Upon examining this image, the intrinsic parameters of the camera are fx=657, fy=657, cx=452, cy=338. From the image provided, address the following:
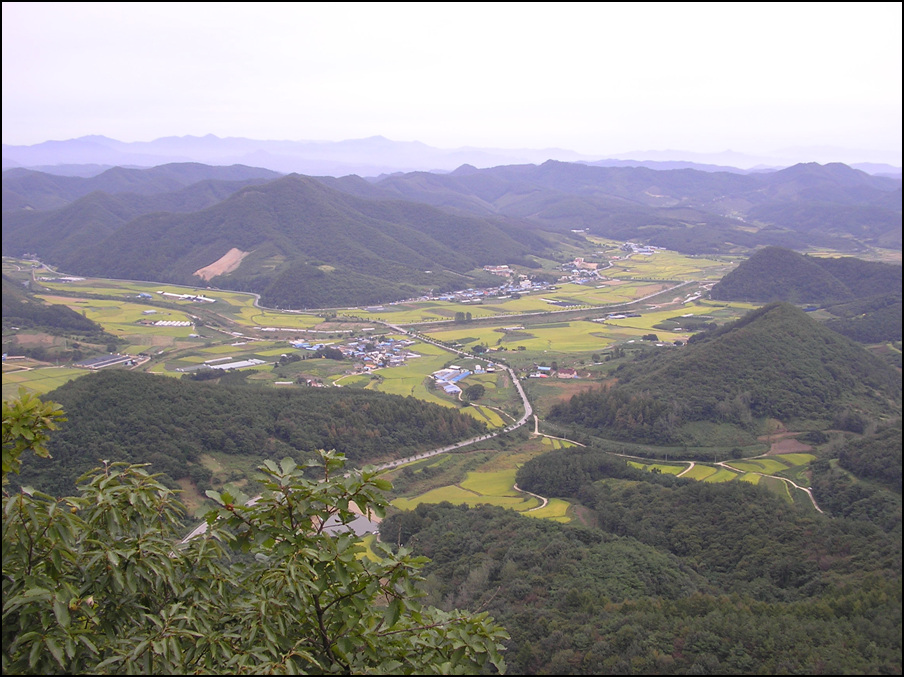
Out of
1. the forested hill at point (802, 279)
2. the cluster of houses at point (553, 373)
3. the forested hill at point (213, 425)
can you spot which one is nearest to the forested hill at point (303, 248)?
the forested hill at point (802, 279)

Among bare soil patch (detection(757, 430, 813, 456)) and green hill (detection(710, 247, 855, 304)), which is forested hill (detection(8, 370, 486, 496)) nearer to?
bare soil patch (detection(757, 430, 813, 456))

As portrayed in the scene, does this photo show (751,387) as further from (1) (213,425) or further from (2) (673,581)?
(1) (213,425)

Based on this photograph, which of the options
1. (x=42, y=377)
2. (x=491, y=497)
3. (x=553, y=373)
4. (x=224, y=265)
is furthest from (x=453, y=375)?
(x=224, y=265)

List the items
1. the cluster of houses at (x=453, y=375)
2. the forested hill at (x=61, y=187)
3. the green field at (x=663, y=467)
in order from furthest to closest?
the forested hill at (x=61, y=187) < the cluster of houses at (x=453, y=375) < the green field at (x=663, y=467)

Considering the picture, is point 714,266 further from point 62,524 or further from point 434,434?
point 62,524

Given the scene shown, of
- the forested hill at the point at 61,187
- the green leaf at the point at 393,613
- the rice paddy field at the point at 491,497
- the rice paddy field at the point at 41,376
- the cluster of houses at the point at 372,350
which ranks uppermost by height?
the forested hill at the point at 61,187

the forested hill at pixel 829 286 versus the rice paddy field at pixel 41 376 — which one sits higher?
the forested hill at pixel 829 286

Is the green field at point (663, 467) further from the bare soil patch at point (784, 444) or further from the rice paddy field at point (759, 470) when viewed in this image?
the bare soil patch at point (784, 444)
